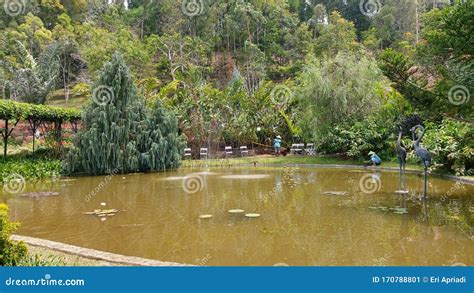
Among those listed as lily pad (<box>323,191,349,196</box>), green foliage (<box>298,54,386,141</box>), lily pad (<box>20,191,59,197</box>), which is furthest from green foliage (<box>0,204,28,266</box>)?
green foliage (<box>298,54,386,141</box>)

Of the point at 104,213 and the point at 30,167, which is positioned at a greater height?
the point at 30,167

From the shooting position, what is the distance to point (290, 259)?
4.68 m

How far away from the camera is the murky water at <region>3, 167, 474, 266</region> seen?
4.90 meters

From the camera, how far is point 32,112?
15.3 m

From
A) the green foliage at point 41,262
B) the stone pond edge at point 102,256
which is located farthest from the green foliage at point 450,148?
the green foliage at point 41,262

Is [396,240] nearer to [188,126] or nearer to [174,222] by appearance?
[174,222]

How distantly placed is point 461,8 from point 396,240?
13.5ft

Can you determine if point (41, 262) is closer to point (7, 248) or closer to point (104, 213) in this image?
point (7, 248)

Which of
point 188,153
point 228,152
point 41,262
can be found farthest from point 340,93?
point 41,262

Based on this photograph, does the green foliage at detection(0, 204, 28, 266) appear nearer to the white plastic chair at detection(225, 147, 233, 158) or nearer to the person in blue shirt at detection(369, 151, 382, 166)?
the person in blue shirt at detection(369, 151, 382, 166)

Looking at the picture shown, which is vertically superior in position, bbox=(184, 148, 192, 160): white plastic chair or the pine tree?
the pine tree

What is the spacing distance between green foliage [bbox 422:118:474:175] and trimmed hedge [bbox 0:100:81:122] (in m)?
13.9

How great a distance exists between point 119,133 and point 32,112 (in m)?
3.34

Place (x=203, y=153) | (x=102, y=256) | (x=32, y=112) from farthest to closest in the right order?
(x=203, y=153)
(x=32, y=112)
(x=102, y=256)
